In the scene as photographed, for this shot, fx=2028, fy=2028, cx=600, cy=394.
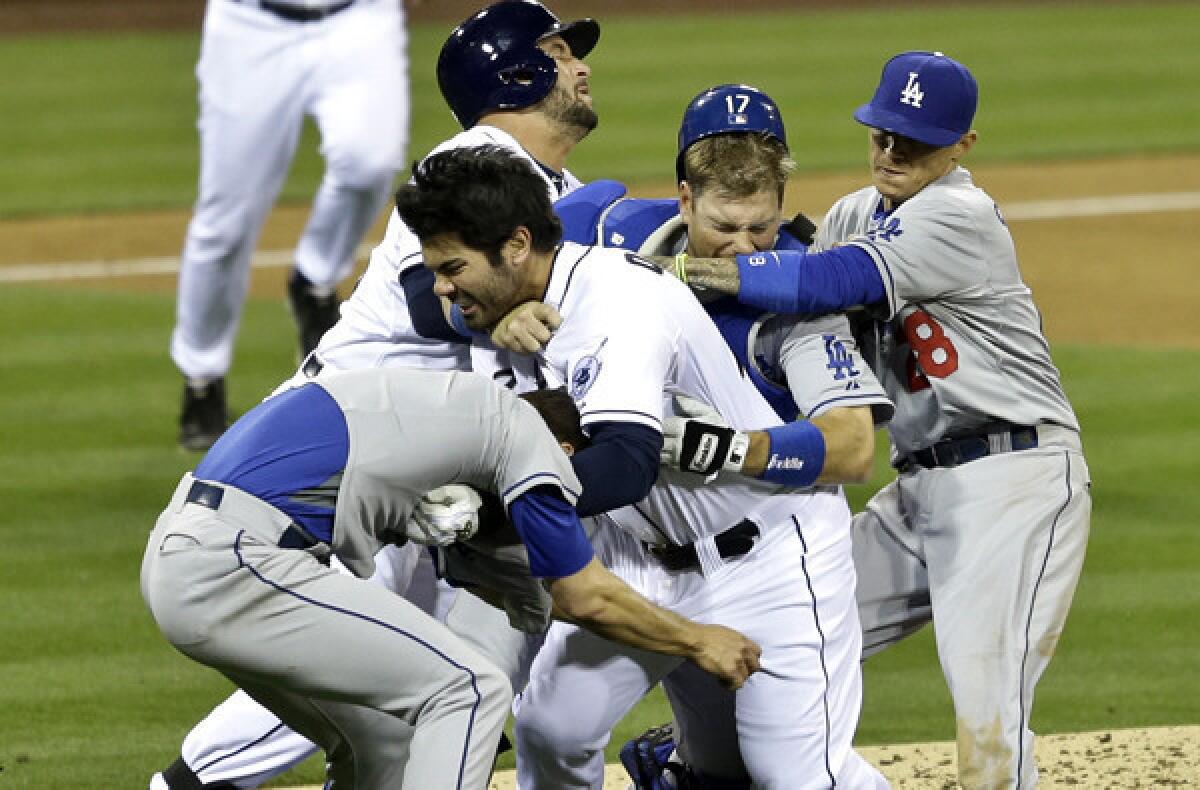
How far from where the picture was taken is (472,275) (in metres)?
4.19

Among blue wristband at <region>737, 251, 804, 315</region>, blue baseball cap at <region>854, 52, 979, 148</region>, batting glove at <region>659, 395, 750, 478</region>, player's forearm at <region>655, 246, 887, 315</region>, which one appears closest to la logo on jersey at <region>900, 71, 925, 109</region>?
blue baseball cap at <region>854, 52, 979, 148</region>

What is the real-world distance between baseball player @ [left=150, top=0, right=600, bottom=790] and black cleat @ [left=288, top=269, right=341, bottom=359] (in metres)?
3.91

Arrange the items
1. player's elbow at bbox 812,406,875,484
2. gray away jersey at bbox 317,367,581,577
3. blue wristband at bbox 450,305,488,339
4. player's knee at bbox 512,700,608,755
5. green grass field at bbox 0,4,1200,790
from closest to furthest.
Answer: gray away jersey at bbox 317,367,581,577 < player's elbow at bbox 812,406,875,484 < player's knee at bbox 512,700,608,755 < blue wristband at bbox 450,305,488,339 < green grass field at bbox 0,4,1200,790

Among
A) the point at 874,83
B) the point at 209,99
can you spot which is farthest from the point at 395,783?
the point at 874,83

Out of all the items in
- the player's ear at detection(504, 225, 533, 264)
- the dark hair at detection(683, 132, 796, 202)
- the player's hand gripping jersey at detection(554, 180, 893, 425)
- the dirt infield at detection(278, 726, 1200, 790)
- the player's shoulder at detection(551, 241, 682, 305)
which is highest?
the dark hair at detection(683, 132, 796, 202)

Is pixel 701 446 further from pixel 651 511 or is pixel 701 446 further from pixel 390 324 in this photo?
pixel 390 324

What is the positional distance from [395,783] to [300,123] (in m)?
5.17

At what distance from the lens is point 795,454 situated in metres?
4.37

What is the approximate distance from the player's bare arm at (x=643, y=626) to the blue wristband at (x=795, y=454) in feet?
1.17

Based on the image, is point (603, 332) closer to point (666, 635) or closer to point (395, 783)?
point (666, 635)

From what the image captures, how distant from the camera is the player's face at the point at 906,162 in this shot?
16.3 ft

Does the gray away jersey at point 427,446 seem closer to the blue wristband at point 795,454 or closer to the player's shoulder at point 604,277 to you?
the player's shoulder at point 604,277

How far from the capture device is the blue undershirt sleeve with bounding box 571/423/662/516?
4070 mm

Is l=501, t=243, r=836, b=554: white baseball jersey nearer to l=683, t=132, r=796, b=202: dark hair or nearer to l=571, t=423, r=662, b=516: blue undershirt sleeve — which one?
l=571, t=423, r=662, b=516: blue undershirt sleeve
